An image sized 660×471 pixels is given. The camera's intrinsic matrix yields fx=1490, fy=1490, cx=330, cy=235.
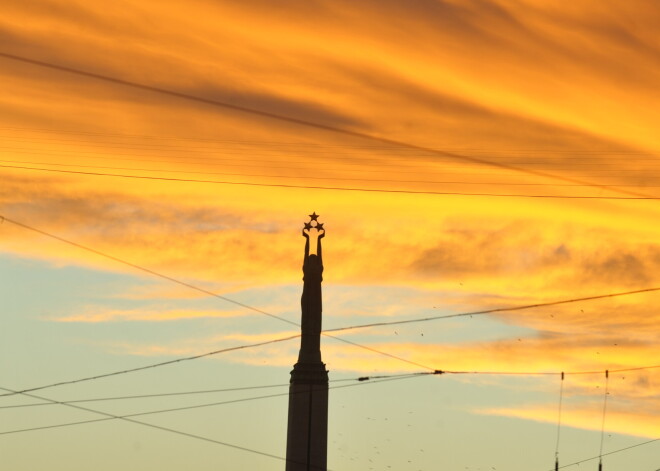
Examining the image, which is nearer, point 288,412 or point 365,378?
point 365,378

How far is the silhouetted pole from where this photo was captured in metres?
84.2

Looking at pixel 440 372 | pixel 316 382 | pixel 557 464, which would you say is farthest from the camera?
pixel 316 382

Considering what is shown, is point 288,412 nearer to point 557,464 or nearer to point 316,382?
point 316,382

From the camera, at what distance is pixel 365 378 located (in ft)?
204

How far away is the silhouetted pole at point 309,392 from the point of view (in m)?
84.2

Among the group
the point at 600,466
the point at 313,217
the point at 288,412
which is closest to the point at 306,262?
the point at 313,217

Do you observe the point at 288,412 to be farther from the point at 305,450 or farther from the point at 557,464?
the point at 557,464

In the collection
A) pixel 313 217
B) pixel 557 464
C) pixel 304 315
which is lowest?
pixel 557 464

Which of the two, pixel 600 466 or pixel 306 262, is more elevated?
pixel 306 262

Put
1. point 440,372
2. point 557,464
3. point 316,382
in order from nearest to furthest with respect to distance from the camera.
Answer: point 440,372
point 557,464
point 316,382

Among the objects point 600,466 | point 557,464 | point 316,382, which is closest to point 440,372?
point 557,464

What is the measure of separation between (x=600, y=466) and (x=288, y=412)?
20.4 m

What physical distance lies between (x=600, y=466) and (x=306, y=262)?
21.8 metres

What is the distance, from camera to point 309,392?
84312mm
